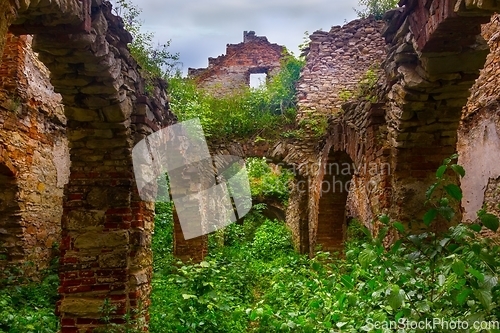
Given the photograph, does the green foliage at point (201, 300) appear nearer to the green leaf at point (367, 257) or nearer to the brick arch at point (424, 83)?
the green leaf at point (367, 257)

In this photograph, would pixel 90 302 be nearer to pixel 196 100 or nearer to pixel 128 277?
pixel 128 277

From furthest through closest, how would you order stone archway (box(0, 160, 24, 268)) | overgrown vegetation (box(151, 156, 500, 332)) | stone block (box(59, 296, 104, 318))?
stone archway (box(0, 160, 24, 268))
stone block (box(59, 296, 104, 318))
overgrown vegetation (box(151, 156, 500, 332))

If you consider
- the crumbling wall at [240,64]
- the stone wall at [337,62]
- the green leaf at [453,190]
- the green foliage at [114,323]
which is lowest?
the green foliage at [114,323]

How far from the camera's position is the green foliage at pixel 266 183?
15531 mm

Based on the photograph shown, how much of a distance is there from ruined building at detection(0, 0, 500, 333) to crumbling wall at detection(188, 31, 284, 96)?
9.74 metres

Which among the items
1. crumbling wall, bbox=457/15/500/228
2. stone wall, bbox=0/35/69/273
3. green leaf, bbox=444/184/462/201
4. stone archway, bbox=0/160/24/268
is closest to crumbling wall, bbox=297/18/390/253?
crumbling wall, bbox=457/15/500/228

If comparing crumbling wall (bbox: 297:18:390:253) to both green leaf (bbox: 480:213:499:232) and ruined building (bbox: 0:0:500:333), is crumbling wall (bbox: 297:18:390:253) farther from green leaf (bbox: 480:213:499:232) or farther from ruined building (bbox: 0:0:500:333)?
green leaf (bbox: 480:213:499:232)

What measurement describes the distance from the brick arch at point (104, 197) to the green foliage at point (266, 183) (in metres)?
10.7

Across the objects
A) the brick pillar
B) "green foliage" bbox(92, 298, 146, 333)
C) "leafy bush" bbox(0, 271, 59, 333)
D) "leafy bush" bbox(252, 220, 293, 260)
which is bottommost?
"leafy bush" bbox(252, 220, 293, 260)

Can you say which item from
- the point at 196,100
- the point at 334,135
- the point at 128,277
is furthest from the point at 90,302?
the point at 196,100

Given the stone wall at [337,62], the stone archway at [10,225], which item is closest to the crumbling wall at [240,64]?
the stone wall at [337,62]

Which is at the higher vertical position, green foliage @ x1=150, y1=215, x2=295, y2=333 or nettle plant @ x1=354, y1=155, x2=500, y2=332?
nettle plant @ x1=354, y1=155, x2=500, y2=332

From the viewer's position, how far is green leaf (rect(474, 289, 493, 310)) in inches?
73.2

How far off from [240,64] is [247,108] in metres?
7.18
